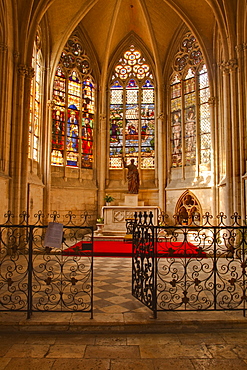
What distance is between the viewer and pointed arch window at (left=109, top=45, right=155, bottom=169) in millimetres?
17484

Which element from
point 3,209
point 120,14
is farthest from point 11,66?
point 120,14

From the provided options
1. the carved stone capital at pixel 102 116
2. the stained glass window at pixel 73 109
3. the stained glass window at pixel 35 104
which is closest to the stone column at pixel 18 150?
the stained glass window at pixel 35 104

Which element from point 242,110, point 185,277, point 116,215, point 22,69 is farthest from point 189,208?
point 185,277

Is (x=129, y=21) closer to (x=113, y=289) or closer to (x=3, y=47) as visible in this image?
(x=3, y=47)

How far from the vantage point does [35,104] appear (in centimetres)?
1438

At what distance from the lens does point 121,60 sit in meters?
18.1

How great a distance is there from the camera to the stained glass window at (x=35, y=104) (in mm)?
13828

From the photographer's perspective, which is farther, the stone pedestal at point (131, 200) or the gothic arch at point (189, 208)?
the gothic arch at point (189, 208)

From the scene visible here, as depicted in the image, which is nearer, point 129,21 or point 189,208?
point 189,208

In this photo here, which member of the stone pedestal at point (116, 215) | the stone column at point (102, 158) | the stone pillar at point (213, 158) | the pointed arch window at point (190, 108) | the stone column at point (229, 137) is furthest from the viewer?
the stone column at point (102, 158)

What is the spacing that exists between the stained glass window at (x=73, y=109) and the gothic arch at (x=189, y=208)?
17.2 feet

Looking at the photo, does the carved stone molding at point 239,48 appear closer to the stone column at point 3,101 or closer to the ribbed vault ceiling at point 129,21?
the ribbed vault ceiling at point 129,21

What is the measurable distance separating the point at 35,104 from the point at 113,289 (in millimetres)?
11064

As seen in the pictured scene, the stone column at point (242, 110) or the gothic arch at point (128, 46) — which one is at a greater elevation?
the gothic arch at point (128, 46)
